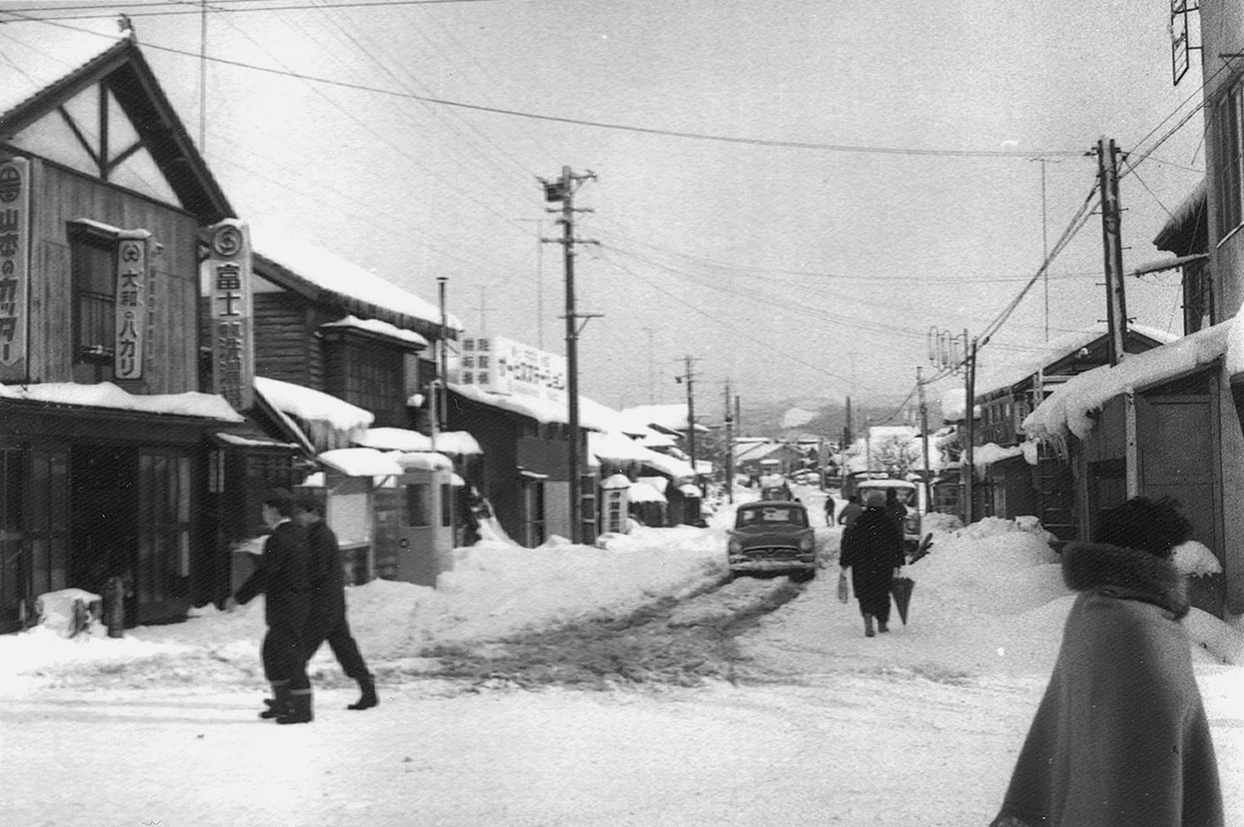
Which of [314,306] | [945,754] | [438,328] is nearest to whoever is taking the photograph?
[945,754]

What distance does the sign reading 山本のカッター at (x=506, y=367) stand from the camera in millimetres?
27812

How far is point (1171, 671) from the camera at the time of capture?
3.12m

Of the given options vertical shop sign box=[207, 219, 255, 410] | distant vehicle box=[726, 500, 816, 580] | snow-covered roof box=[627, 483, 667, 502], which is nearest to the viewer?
vertical shop sign box=[207, 219, 255, 410]

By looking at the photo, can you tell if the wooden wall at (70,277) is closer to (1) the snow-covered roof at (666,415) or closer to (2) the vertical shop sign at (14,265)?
(2) the vertical shop sign at (14,265)

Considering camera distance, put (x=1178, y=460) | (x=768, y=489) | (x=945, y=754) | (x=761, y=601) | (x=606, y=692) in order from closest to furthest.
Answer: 1. (x=945, y=754)
2. (x=606, y=692)
3. (x=1178, y=460)
4. (x=761, y=601)
5. (x=768, y=489)

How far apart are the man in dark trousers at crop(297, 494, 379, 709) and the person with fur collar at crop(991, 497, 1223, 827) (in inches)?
224

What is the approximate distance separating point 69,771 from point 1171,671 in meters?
6.10

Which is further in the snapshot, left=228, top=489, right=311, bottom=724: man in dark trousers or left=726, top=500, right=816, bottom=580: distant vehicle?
left=726, top=500, right=816, bottom=580: distant vehicle

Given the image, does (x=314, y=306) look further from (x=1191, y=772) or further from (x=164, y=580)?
(x=1191, y=772)

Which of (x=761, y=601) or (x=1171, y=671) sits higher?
(x=1171, y=671)

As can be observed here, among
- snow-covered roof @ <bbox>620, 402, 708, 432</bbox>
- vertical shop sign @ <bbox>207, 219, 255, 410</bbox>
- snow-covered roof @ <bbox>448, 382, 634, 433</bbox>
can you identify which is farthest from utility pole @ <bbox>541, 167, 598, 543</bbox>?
snow-covered roof @ <bbox>620, 402, 708, 432</bbox>

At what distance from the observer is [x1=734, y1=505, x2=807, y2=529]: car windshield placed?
77.9ft

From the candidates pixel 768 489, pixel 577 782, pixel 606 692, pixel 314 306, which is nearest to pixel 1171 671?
pixel 577 782

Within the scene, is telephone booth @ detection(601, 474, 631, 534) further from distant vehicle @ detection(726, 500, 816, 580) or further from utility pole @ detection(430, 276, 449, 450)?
distant vehicle @ detection(726, 500, 816, 580)
